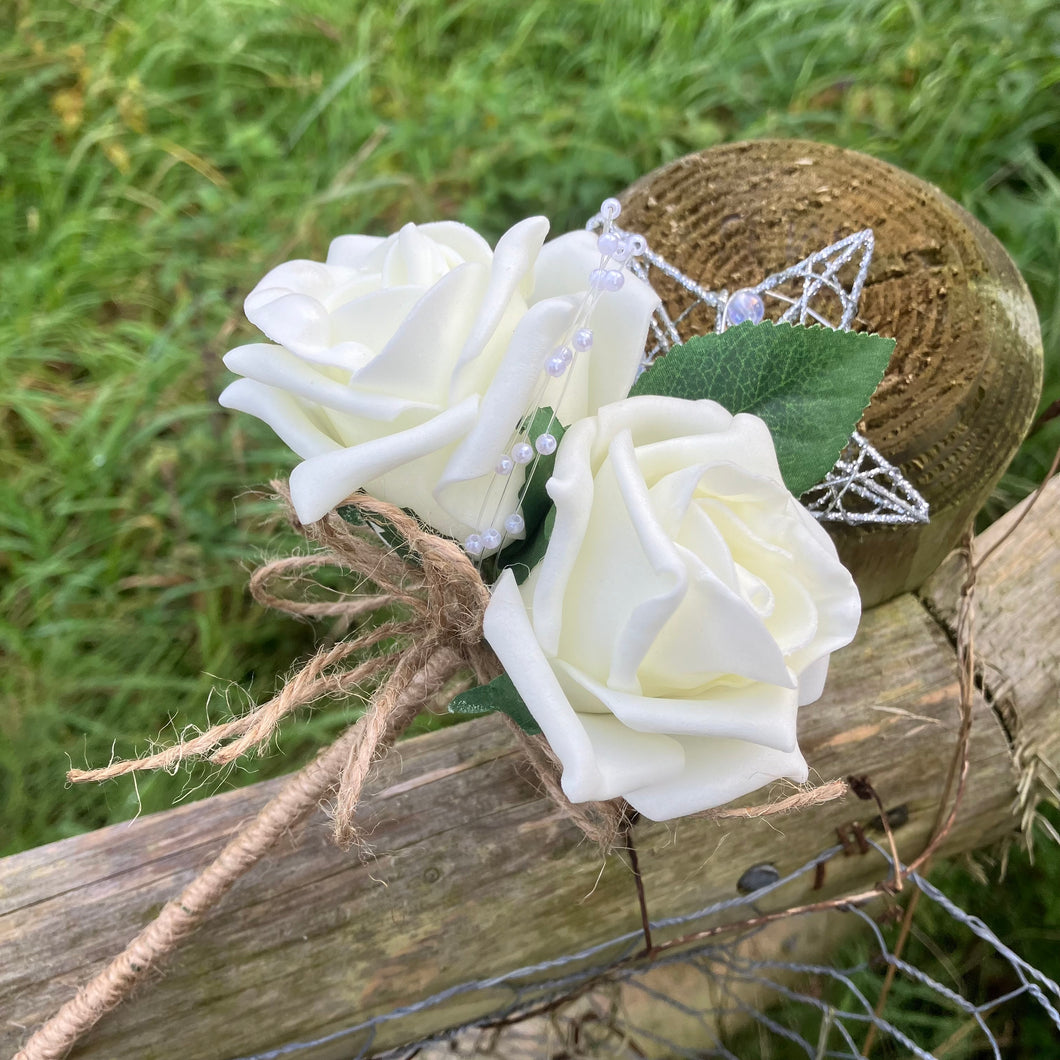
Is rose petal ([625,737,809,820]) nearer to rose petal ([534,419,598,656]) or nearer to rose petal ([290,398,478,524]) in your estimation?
rose petal ([534,419,598,656])

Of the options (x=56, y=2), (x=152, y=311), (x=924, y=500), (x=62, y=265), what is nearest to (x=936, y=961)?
(x=924, y=500)

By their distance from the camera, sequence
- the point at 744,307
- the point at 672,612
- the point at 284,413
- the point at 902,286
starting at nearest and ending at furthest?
the point at 672,612, the point at 284,413, the point at 744,307, the point at 902,286

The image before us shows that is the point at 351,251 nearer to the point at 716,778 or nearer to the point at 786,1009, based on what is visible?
the point at 716,778

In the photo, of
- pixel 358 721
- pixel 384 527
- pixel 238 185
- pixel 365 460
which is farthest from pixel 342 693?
pixel 238 185

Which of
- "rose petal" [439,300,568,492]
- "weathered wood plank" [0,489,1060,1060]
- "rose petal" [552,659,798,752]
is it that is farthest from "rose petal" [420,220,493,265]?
"weathered wood plank" [0,489,1060,1060]

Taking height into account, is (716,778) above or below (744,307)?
below

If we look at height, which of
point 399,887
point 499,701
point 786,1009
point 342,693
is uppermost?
point 499,701

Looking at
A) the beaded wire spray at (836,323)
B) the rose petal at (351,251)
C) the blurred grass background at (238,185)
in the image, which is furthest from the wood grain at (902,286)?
the blurred grass background at (238,185)

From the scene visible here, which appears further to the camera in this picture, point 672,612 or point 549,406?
point 549,406

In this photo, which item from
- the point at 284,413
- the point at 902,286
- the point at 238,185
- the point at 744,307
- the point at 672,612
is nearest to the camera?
the point at 672,612
